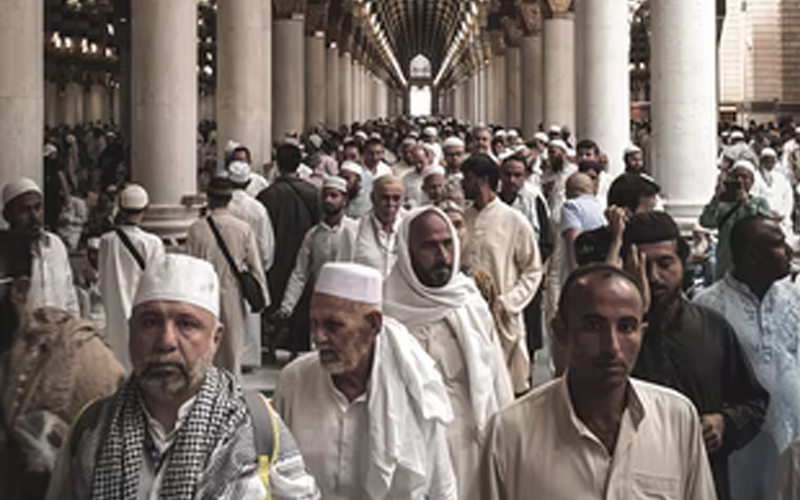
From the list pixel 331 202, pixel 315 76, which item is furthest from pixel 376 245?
pixel 315 76

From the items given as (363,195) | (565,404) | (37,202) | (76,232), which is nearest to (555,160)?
(363,195)

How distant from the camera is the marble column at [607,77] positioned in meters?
18.9

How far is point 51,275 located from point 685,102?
7661 millimetres

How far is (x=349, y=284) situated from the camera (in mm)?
4305

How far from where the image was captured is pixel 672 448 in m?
3.49

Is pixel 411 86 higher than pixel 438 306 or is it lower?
higher

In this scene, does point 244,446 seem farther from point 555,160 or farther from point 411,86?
point 411,86

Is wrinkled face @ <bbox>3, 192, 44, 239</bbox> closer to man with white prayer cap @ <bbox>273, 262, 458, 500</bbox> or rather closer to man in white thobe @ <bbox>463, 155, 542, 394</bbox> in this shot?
man in white thobe @ <bbox>463, 155, 542, 394</bbox>

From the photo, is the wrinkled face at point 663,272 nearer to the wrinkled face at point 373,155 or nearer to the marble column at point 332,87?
the wrinkled face at point 373,155

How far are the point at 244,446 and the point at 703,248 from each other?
8.31m

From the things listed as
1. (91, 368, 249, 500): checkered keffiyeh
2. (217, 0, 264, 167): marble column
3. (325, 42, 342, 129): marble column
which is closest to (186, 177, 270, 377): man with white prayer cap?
(91, 368, 249, 500): checkered keffiyeh

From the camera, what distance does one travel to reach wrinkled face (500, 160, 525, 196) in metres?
10.4

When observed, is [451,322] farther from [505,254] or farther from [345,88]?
[345,88]

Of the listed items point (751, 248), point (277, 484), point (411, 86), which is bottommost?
point (277, 484)
